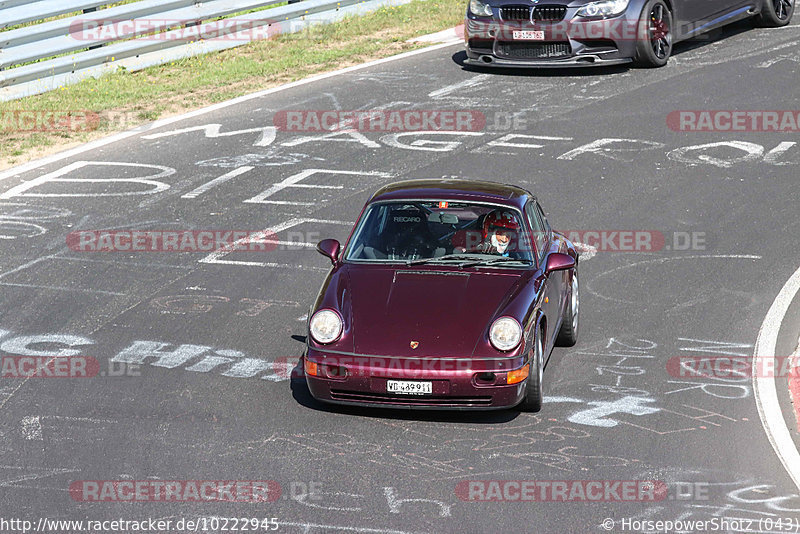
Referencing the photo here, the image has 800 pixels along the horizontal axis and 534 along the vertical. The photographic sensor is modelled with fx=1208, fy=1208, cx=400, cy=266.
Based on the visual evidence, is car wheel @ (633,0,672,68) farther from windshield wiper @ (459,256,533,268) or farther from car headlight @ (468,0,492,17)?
windshield wiper @ (459,256,533,268)

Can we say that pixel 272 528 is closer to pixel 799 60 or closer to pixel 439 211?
pixel 439 211

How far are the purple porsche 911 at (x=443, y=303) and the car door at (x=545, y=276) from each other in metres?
0.02

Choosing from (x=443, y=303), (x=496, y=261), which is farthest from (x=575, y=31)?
(x=443, y=303)

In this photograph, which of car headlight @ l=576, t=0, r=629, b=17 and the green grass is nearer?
the green grass

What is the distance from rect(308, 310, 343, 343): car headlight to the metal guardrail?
9923 mm

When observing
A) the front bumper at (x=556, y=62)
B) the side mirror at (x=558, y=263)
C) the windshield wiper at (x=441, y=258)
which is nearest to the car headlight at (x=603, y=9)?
the front bumper at (x=556, y=62)

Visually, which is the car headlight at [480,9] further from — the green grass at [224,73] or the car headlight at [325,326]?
the car headlight at [325,326]

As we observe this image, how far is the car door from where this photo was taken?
28.8 ft

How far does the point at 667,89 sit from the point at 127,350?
10.3m

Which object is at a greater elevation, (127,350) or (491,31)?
(491,31)

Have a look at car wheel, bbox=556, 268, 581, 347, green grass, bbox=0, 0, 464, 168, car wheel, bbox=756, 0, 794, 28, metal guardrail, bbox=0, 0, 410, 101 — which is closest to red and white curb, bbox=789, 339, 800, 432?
car wheel, bbox=556, 268, 581, 347

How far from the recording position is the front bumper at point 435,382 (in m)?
7.85

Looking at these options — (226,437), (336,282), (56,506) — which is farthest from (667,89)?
(56,506)

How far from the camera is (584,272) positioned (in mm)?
11320
